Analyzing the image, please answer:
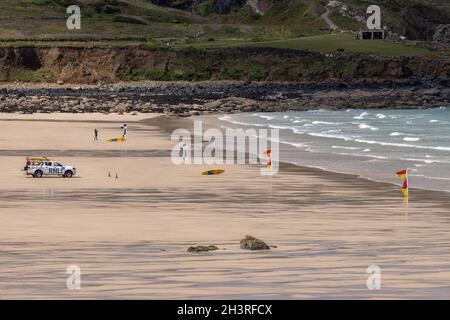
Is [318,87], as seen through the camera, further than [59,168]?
Yes

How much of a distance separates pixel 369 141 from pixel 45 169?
35.6 metres

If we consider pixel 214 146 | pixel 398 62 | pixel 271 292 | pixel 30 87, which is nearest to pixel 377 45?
pixel 398 62

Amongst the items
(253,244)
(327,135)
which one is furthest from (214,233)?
(327,135)

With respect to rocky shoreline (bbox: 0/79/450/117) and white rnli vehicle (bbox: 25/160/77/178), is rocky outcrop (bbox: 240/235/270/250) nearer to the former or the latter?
white rnli vehicle (bbox: 25/160/77/178)

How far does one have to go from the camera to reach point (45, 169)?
52250mm

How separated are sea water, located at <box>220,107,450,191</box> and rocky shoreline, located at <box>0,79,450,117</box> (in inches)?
281

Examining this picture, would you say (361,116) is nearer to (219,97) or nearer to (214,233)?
(219,97)

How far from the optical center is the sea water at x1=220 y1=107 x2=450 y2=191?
2299 inches

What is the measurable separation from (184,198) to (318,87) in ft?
400

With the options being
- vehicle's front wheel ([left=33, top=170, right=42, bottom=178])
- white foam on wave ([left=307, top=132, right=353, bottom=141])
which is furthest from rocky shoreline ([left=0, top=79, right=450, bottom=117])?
vehicle's front wheel ([left=33, top=170, right=42, bottom=178])

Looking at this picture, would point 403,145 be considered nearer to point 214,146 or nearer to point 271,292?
point 214,146

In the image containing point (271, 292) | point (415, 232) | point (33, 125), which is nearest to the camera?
point (271, 292)

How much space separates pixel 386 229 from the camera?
1394 inches

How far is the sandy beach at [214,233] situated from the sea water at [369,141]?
11.7 feet
